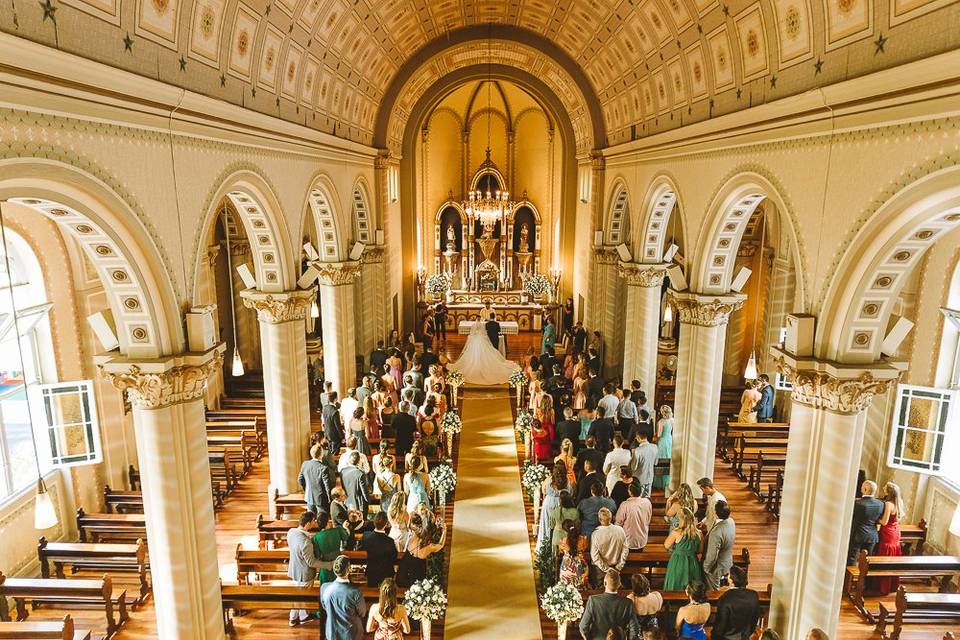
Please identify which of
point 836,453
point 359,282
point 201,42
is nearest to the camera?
point 836,453

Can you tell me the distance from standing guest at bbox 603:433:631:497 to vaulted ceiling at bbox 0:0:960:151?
19.1 feet

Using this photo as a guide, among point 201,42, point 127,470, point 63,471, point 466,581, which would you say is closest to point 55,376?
point 63,471

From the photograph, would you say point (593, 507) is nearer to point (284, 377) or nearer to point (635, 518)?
point (635, 518)

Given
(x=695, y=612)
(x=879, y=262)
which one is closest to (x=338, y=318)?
(x=695, y=612)

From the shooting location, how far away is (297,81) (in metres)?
12.3

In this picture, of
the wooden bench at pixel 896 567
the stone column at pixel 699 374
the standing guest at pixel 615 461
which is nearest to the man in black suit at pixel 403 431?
the standing guest at pixel 615 461

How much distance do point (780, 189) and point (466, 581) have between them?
752 cm

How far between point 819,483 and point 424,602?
5.03 metres

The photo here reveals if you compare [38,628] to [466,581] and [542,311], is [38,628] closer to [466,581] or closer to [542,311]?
[466,581]

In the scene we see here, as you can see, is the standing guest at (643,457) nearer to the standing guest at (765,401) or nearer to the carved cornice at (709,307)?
the carved cornice at (709,307)

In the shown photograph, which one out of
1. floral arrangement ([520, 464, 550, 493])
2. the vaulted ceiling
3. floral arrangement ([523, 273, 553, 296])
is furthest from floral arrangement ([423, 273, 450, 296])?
floral arrangement ([520, 464, 550, 493])

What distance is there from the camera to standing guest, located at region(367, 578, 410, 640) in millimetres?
6910

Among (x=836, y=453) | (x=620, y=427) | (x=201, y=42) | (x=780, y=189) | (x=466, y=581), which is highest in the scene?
(x=201, y=42)

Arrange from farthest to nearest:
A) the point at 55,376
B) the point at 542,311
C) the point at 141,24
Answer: the point at 542,311, the point at 55,376, the point at 141,24
